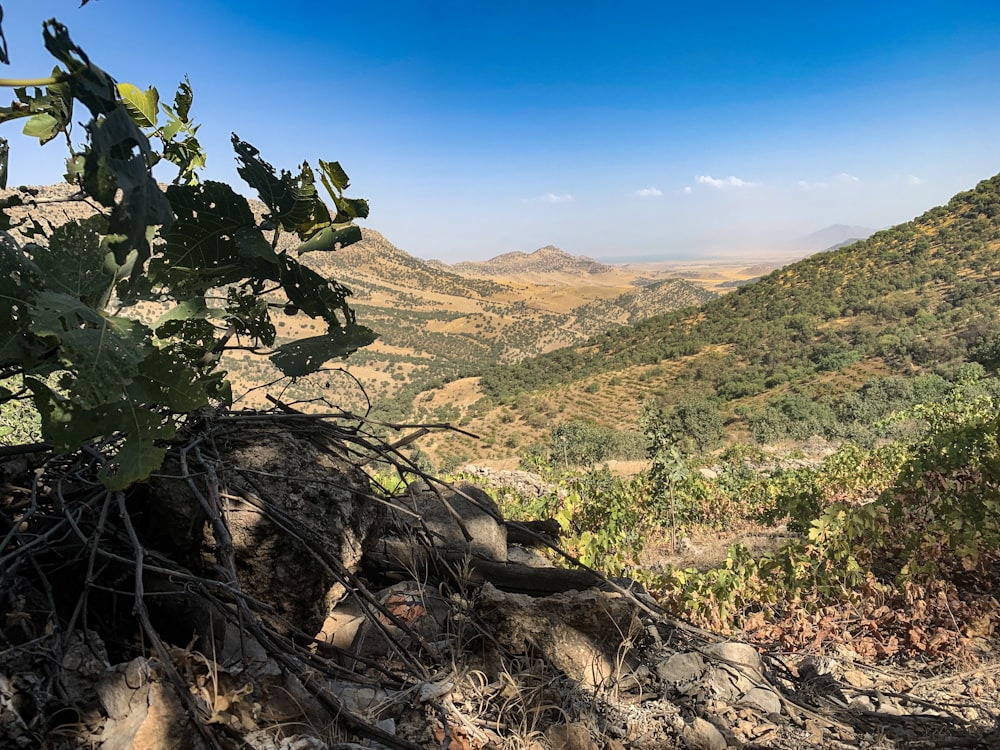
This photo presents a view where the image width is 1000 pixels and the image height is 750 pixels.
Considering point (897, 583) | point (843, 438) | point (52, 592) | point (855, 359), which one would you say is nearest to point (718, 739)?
point (52, 592)

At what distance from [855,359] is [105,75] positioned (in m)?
41.3

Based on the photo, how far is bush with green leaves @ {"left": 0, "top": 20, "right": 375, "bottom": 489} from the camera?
1.12m

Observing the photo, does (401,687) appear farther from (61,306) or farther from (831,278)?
(831,278)

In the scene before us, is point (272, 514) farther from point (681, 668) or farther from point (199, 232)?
point (681, 668)

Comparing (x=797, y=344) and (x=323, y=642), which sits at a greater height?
(x=323, y=642)

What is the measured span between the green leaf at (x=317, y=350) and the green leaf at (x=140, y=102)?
805 millimetres

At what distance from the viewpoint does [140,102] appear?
1.71 m

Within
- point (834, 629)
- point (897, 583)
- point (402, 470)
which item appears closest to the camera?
point (402, 470)

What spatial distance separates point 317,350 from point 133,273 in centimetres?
54

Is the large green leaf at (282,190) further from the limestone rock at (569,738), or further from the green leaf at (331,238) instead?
the limestone rock at (569,738)

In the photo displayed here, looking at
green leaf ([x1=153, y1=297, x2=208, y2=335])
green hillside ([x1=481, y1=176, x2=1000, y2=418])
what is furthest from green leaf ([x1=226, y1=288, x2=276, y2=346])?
green hillside ([x1=481, y1=176, x2=1000, y2=418])

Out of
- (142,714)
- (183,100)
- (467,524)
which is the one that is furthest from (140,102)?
(467,524)

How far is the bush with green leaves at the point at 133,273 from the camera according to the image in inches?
44.1

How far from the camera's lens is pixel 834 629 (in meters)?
3.33
